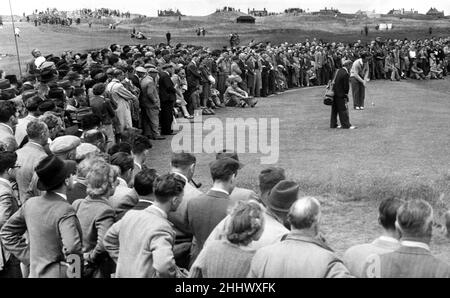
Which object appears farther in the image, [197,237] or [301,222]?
[197,237]

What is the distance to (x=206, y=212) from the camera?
6.09 meters

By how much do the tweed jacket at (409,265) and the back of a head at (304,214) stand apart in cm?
60

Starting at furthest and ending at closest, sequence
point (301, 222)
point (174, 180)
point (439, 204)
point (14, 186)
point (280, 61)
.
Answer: point (280, 61) → point (439, 204) → point (14, 186) → point (174, 180) → point (301, 222)

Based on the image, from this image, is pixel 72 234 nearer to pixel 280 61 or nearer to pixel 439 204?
pixel 439 204

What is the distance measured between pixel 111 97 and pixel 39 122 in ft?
20.2

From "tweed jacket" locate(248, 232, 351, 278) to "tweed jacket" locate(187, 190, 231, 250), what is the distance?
1.45m

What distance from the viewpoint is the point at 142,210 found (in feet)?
18.2

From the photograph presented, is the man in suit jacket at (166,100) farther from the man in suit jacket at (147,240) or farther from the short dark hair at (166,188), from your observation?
the man in suit jacket at (147,240)

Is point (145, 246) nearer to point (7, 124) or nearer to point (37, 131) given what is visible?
point (37, 131)

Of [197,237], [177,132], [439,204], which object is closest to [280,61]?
[177,132]

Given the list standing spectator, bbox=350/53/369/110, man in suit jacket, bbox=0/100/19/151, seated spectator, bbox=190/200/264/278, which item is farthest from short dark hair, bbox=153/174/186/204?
standing spectator, bbox=350/53/369/110

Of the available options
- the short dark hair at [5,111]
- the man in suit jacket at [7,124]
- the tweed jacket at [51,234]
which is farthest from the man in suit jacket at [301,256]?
the short dark hair at [5,111]

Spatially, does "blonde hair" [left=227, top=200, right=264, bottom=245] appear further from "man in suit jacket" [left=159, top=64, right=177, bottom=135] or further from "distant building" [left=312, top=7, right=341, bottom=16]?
"distant building" [left=312, top=7, right=341, bottom=16]

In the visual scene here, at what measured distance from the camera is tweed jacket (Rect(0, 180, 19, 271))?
640cm
